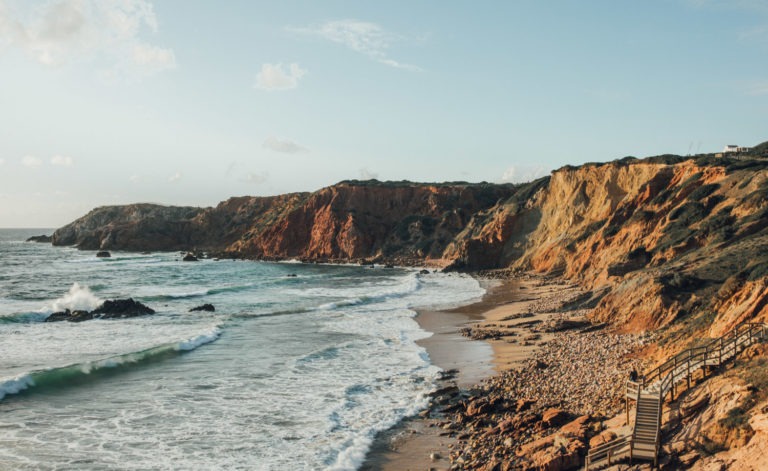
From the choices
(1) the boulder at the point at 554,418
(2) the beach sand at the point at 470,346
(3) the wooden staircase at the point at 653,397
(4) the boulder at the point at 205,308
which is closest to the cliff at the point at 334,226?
(2) the beach sand at the point at 470,346

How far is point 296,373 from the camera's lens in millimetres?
A: 24938

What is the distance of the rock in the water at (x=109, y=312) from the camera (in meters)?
39.2

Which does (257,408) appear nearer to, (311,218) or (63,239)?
(311,218)

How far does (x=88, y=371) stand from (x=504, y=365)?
59.2 ft

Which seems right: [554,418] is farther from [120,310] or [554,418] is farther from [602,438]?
[120,310]

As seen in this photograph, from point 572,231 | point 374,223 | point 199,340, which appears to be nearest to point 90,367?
point 199,340

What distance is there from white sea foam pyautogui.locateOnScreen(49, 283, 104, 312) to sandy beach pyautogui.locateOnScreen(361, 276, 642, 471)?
1052 inches

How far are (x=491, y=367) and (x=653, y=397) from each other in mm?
10362

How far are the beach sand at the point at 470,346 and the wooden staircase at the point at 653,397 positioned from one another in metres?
4.22

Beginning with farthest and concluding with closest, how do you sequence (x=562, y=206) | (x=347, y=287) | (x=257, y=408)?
(x=562, y=206) → (x=347, y=287) → (x=257, y=408)

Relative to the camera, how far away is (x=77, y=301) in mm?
47031

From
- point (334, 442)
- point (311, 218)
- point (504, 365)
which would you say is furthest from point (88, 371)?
point (311, 218)

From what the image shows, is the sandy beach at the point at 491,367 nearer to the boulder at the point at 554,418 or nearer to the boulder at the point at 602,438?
the boulder at the point at 554,418

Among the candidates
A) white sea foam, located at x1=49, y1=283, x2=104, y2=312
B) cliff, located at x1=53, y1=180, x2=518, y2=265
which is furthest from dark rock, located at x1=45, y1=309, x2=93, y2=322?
cliff, located at x1=53, y1=180, x2=518, y2=265
